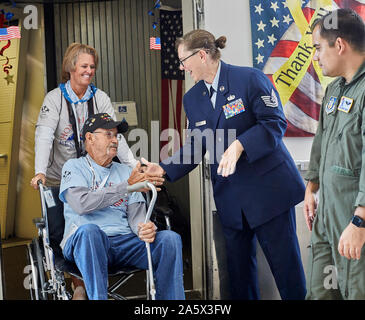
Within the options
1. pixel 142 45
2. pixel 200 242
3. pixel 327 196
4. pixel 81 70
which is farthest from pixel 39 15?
pixel 327 196

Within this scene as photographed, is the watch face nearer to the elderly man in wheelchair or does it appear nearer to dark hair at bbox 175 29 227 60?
the elderly man in wheelchair

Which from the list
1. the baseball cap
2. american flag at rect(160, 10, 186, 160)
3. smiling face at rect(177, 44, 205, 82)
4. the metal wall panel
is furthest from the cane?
the metal wall panel

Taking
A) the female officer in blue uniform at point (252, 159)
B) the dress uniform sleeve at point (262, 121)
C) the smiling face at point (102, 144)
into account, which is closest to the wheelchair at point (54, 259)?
the smiling face at point (102, 144)

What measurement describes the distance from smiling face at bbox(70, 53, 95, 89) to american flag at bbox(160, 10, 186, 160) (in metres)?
1.46

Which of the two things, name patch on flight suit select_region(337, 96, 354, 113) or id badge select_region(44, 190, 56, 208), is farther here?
id badge select_region(44, 190, 56, 208)

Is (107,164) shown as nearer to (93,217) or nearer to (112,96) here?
(93,217)

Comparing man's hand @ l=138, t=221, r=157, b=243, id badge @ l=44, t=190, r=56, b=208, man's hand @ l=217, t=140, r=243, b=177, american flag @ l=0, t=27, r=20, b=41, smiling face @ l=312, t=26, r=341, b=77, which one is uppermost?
american flag @ l=0, t=27, r=20, b=41

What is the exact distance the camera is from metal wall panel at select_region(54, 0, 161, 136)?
4.55 metres

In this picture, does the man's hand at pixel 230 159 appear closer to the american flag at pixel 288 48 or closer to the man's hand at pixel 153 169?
the man's hand at pixel 153 169

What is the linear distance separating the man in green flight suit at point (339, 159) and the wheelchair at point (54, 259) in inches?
30.7

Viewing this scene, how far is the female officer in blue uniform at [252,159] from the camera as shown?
2.45 metres

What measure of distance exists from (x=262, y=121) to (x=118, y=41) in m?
2.69

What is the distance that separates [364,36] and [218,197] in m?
1.16

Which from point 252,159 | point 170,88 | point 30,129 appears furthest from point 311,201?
point 30,129
